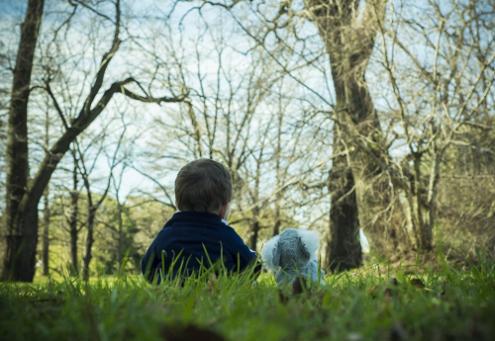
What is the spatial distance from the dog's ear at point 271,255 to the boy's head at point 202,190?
712 mm

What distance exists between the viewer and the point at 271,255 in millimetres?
2838

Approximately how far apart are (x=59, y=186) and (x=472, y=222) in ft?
53.8

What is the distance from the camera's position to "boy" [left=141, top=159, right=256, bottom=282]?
10.5ft

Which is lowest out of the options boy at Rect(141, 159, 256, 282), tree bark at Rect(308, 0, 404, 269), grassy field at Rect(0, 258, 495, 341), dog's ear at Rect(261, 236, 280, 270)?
grassy field at Rect(0, 258, 495, 341)

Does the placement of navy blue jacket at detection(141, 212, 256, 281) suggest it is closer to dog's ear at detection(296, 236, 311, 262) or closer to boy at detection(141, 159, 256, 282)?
boy at detection(141, 159, 256, 282)

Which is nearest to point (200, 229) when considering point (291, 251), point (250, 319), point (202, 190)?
point (202, 190)

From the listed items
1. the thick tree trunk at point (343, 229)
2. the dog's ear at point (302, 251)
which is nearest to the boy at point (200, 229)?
the dog's ear at point (302, 251)

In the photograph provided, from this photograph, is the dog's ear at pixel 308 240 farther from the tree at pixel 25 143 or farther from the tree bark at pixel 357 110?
the tree at pixel 25 143

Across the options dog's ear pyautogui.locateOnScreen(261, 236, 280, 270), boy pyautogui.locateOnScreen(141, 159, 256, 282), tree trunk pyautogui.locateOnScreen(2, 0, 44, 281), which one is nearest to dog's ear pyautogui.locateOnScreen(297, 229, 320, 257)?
dog's ear pyautogui.locateOnScreen(261, 236, 280, 270)

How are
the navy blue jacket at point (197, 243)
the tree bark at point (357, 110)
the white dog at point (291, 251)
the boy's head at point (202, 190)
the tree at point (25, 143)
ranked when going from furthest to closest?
→ the tree at point (25, 143) → the tree bark at point (357, 110) → the boy's head at point (202, 190) → the navy blue jacket at point (197, 243) → the white dog at point (291, 251)

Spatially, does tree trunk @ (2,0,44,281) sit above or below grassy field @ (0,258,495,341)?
above

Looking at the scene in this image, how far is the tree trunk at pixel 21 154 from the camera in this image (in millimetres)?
11844

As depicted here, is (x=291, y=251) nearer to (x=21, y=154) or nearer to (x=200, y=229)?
(x=200, y=229)

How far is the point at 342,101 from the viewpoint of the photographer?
9789 millimetres
